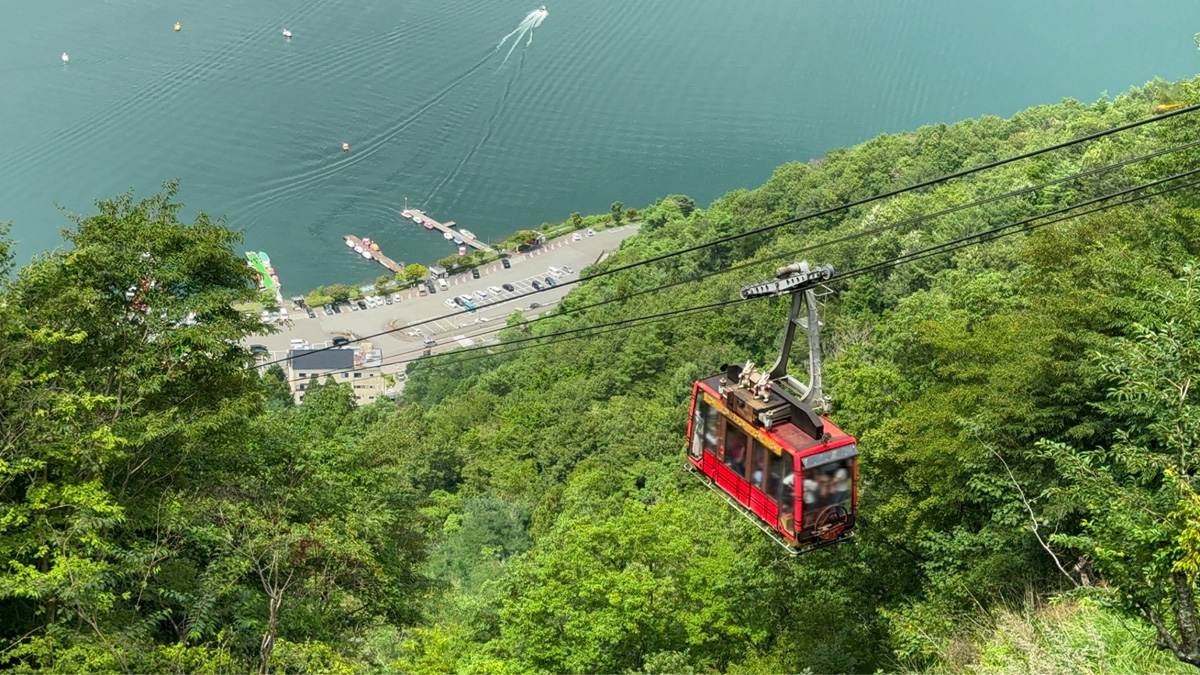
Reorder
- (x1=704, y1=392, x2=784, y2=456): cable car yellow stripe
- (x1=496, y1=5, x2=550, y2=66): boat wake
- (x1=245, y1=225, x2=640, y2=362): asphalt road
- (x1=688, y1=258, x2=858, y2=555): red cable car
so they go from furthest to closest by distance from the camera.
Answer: (x1=496, y1=5, x2=550, y2=66): boat wake < (x1=245, y1=225, x2=640, y2=362): asphalt road < (x1=704, y1=392, x2=784, y2=456): cable car yellow stripe < (x1=688, y1=258, x2=858, y2=555): red cable car

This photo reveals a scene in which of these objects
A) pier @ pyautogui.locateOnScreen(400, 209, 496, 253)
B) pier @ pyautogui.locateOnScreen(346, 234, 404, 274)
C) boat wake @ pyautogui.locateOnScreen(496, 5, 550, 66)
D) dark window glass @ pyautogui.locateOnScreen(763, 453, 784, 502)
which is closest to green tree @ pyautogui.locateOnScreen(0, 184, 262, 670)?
dark window glass @ pyautogui.locateOnScreen(763, 453, 784, 502)

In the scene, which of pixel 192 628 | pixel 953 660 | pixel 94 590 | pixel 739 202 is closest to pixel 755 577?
pixel 953 660

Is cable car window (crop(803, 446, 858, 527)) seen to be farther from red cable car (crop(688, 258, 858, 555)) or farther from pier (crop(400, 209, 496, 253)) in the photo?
pier (crop(400, 209, 496, 253))

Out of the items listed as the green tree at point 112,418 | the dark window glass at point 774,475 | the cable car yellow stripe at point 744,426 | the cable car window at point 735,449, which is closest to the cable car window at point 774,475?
the dark window glass at point 774,475

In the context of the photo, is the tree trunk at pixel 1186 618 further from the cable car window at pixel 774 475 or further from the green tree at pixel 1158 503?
the cable car window at pixel 774 475

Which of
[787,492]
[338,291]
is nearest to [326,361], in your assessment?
[338,291]

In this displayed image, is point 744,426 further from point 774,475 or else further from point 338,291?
point 338,291
